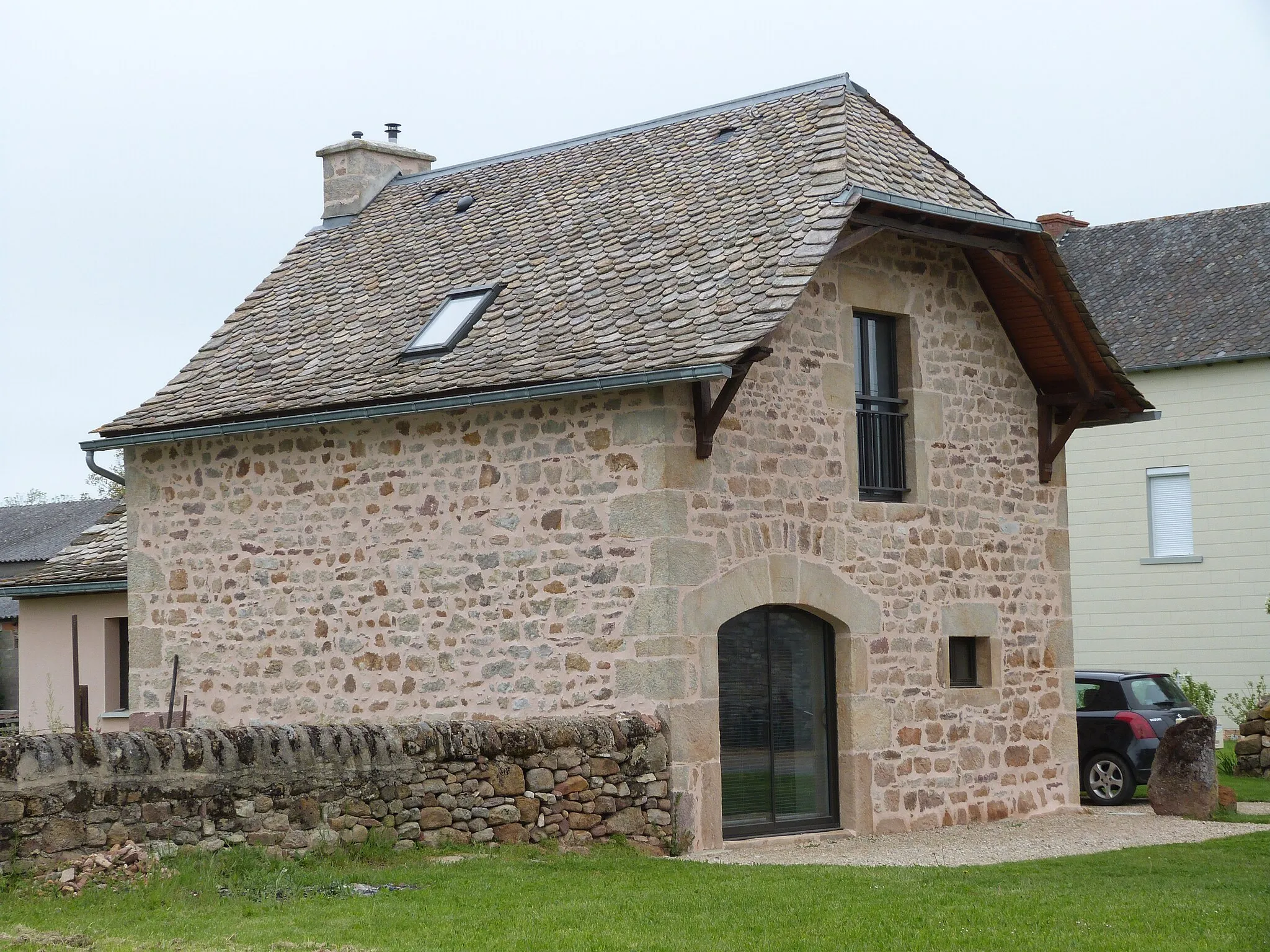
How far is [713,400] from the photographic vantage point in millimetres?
12953

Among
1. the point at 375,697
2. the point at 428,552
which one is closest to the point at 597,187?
the point at 428,552

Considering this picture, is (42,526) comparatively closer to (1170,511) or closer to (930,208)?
(1170,511)

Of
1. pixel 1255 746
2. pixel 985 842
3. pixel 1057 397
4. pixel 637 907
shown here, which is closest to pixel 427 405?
pixel 637 907

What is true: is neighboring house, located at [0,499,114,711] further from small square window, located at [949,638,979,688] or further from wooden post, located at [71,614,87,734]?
small square window, located at [949,638,979,688]

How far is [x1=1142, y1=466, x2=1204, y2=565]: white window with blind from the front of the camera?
23641 millimetres

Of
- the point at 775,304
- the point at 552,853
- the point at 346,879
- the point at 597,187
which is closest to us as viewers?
the point at 346,879

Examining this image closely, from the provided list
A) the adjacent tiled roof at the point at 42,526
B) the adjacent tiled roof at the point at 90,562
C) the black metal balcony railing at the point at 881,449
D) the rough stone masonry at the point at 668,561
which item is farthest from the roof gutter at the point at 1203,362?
the adjacent tiled roof at the point at 42,526

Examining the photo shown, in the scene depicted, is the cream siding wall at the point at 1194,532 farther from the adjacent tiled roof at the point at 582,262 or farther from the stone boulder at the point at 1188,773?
the adjacent tiled roof at the point at 582,262

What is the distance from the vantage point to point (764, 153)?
15.3 metres

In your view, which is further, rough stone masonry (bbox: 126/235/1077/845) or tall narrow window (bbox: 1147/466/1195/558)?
tall narrow window (bbox: 1147/466/1195/558)


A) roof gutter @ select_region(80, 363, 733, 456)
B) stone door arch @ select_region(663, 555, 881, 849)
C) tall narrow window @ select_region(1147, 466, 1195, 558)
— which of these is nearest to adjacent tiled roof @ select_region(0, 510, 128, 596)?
roof gutter @ select_region(80, 363, 733, 456)

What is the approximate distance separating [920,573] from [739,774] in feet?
8.33

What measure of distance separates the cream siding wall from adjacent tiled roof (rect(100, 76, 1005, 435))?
8946 millimetres

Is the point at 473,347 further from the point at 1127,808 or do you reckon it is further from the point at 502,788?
the point at 1127,808
